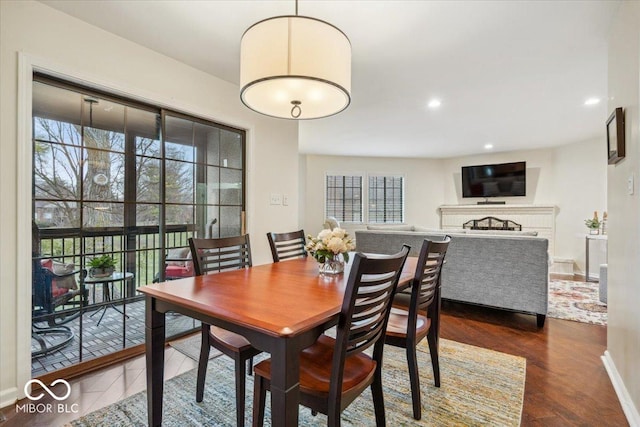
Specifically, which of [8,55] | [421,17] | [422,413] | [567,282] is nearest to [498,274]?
[422,413]

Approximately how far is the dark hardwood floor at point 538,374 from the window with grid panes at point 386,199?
4782mm

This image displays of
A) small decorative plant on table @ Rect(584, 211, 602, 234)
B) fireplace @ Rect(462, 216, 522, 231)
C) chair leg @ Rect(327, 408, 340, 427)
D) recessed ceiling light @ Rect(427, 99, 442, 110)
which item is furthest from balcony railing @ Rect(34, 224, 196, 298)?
fireplace @ Rect(462, 216, 522, 231)

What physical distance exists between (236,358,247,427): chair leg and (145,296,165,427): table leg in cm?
37

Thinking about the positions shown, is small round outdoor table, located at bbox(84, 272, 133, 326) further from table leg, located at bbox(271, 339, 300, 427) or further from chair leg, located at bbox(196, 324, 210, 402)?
table leg, located at bbox(271, 339, 300, 427)

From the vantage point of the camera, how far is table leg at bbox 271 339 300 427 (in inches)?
40.6

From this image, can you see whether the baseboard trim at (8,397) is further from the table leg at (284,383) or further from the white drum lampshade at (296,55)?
the white drum lampshade at (296,55)

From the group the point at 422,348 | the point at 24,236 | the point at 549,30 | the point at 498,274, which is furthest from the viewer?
the point at 498,274

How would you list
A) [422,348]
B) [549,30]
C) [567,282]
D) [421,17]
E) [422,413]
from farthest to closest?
1. [567,282]
2. [422,348]
3. [549,30]
4. [421,17]
5. [422,413]

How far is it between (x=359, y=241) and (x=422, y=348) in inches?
72.0

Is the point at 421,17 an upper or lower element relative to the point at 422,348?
upper

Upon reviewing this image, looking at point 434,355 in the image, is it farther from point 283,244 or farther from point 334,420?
point 283,244

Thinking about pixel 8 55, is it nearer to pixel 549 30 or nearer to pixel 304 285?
pixel 304 285

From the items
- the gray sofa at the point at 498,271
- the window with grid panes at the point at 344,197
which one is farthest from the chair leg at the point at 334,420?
the window with grid panes at the point at 344,197

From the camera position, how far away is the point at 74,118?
230 centimetres
